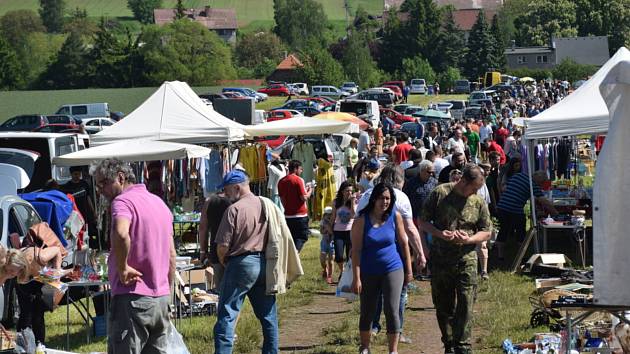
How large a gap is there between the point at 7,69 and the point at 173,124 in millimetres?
88048

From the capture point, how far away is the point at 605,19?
132m

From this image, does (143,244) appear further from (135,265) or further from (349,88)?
(349,88)

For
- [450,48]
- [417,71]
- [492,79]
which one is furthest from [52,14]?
[492,79]

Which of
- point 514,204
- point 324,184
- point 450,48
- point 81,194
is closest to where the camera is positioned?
point 514,204

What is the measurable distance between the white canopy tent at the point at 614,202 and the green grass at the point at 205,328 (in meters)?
4.62

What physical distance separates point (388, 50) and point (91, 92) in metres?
48.6

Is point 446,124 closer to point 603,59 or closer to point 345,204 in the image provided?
point 345,204

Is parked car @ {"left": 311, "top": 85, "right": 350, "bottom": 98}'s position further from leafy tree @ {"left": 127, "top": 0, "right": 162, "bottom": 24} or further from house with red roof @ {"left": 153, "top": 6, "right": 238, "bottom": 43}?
leafy tree @ {"left": 127, "top": 0, "right": 162, "bottom": 24}

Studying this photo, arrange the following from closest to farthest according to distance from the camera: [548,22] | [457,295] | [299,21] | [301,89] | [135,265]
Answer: [135,265] < [457,295] < [301,89] < [548,22] < [299,21]

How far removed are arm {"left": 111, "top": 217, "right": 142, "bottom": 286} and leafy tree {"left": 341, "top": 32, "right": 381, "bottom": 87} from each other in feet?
308

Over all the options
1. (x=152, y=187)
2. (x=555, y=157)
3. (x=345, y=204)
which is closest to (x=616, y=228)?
(x=345, y=204)

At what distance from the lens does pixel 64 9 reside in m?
188

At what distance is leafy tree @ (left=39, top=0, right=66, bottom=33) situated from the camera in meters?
182

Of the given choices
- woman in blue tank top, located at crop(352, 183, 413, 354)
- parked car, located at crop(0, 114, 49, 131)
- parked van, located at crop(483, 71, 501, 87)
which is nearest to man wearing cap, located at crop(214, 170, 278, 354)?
woman in blue tank top, located at crop(352, 183, 413, 354)
